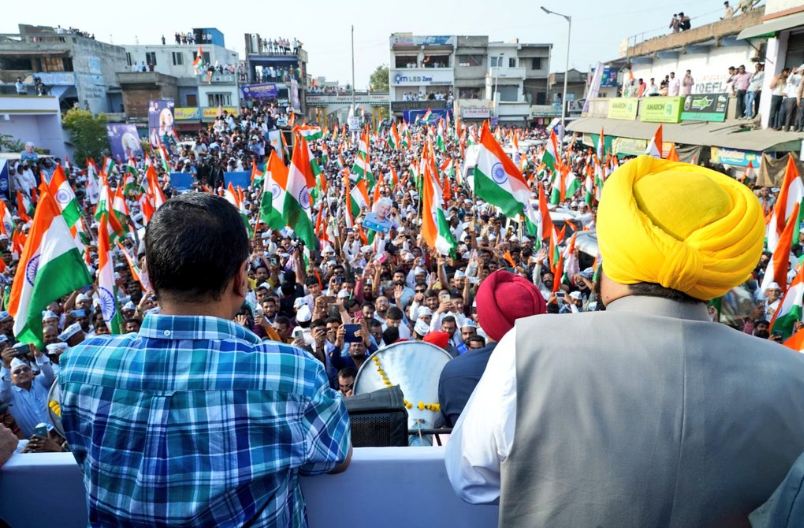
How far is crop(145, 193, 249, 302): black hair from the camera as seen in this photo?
122 cm

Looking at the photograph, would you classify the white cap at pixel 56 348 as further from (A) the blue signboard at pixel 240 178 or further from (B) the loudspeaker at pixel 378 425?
(A) the blue signboard at pixel 240 178

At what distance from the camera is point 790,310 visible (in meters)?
5.83

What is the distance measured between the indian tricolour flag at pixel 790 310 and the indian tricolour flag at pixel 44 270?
22.6 ft

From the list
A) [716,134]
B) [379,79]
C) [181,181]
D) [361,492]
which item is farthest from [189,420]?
[379,79]

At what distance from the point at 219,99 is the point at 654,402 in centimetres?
4540

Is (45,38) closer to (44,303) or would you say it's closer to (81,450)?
(44,303)

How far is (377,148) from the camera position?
2628cm

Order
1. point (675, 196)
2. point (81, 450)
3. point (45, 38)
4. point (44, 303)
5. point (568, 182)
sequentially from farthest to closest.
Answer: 1. point (45, 38)
2. point (568, 182)
3. point (44, 303)
4. point (81, 450)
5. point (675, 196)

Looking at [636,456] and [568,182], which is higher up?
[636,456]

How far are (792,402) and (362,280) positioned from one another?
268 inches

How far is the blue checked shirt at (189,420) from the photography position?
1136 millimetres

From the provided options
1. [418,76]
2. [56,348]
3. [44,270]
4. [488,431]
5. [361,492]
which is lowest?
[56,348]

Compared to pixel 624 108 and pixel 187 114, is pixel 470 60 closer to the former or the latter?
pixel 187 114

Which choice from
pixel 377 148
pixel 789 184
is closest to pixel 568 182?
pixel 789 184
